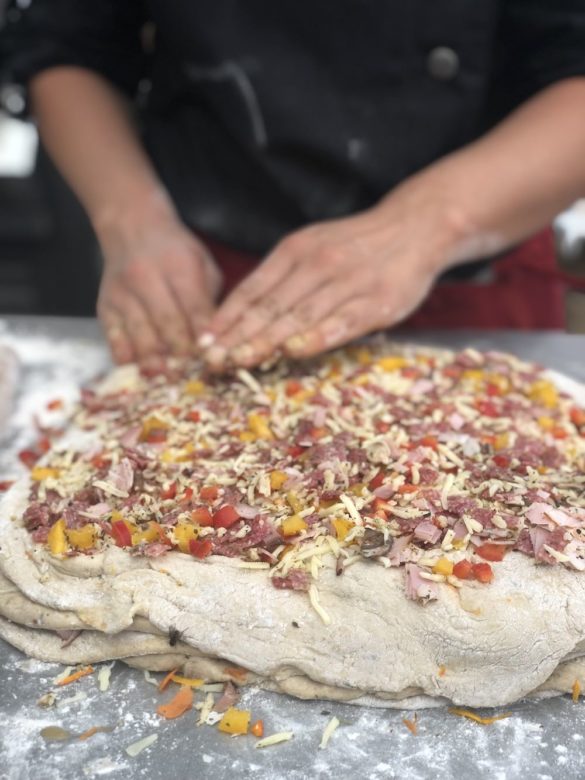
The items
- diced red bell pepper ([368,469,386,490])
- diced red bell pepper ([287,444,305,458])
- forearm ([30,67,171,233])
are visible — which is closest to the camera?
diced red bell pepper ([368,469,386,490])

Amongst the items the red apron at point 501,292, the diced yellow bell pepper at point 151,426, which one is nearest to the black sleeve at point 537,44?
the red apron at point 501,292

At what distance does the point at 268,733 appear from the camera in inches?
42.0

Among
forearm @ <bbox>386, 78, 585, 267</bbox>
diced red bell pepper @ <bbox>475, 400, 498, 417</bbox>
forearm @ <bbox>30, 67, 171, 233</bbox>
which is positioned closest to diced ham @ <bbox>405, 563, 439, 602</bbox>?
diced red bell pepper @ <bbox>475, 400, 498, 417</bbox>

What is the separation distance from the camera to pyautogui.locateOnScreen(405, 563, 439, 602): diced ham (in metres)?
1.08

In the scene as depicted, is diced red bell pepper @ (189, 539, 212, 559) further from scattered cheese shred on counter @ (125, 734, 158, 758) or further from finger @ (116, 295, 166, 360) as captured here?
finger @ (116, 295, 166, 360)

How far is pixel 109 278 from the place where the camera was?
1827mm

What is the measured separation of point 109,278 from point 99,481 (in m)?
0.65

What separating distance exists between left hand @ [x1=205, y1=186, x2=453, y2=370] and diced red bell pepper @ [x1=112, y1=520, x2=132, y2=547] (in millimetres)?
474

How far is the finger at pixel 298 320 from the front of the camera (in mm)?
1588

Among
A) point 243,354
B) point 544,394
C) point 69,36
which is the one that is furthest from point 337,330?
point 69,36

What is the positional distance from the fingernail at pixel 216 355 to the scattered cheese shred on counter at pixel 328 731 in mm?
701

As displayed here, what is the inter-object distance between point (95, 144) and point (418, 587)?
1.31m

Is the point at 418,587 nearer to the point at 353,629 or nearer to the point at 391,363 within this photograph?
the point at 353,629

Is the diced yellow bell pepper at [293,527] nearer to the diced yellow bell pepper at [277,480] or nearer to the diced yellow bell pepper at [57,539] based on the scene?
the diced yellow bell pepper at [277,480]
